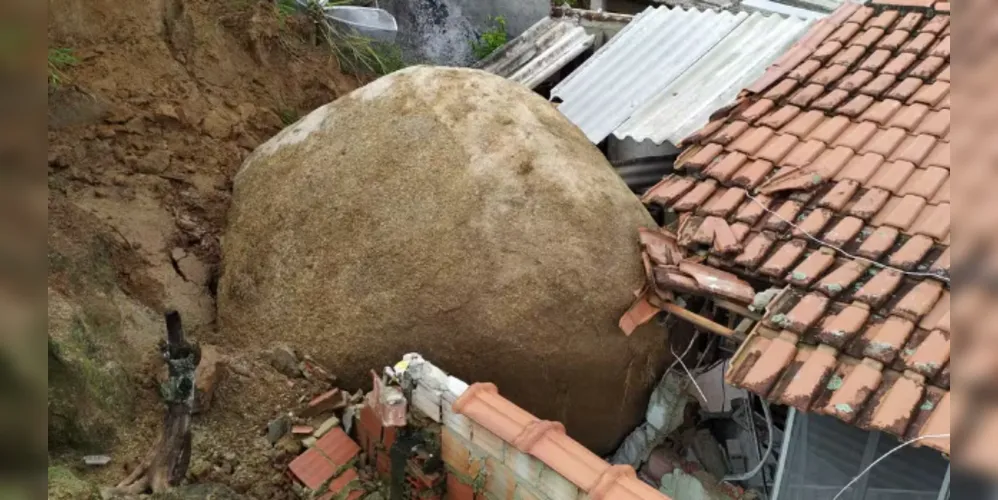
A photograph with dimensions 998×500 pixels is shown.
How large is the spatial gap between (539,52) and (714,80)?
2518mm

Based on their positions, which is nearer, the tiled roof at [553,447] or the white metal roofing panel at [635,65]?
the tiled roof at [553,447]

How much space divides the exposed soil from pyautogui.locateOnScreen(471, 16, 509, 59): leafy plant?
274 centimetres

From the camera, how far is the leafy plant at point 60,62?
16.9ft

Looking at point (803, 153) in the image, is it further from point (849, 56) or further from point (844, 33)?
point (844, 33)

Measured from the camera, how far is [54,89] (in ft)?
16.7

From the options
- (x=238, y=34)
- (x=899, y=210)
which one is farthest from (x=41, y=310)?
(x=238, y=34)

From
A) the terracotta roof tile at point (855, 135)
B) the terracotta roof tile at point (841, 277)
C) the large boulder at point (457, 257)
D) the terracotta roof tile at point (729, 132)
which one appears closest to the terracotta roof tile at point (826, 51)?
the terracotta roof tile at point (855, 135)

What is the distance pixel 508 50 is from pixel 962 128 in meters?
8.27

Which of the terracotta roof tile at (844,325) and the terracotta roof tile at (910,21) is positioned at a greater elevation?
the terracotta roof tile at (910,21)

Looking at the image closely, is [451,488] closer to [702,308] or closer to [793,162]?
[702,308]

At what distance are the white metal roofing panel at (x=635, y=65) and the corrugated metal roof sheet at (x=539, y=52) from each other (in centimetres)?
61

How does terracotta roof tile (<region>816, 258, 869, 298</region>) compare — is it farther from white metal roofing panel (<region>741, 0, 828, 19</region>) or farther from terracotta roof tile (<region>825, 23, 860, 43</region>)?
white metal roofing panel (<region>741, 0, 828, 19</region>)

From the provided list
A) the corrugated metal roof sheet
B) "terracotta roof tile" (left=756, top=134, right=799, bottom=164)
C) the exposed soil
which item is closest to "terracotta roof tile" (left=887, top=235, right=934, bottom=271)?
"terracotta roof tile" (left=756, top=134, right=799, bottom=164)

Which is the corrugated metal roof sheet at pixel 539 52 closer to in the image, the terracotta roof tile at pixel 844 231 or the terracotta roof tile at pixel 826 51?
the terracotta roof tile at pixel 826 51
